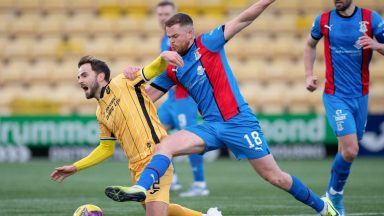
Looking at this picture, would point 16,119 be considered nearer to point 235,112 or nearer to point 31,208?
point 31,208

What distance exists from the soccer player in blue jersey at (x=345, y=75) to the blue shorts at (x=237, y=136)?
180 cm

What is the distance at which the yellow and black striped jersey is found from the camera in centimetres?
709

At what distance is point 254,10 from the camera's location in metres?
6.89

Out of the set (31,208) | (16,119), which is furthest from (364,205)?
(16,119)

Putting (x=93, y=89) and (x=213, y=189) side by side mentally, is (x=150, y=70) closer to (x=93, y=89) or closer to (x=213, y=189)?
(x=93, y=89)

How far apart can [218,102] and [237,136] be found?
368mm

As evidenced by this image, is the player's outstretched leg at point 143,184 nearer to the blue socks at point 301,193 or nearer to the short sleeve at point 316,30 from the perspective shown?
the blue socks at point 301,193

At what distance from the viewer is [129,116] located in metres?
7.09

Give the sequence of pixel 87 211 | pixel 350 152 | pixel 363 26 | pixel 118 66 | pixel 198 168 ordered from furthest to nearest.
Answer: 1. pixel 118 66
2. pixel 198 168
3. pixel 363 26
4. pixel 350 152
5. pixel 87 211

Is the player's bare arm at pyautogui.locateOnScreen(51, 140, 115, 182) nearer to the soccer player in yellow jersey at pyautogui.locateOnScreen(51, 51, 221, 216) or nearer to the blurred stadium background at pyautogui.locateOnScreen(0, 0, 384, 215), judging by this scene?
the soccer player in yellow jersey at pyautogui.locateOnScreen(51, 51, 221, 216)

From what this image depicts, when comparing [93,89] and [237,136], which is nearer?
[237,136]

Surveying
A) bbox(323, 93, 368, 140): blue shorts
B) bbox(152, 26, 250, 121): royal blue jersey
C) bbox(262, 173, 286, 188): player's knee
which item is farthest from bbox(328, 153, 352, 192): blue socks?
bbox(152, 26, 250, 121): royal blue jersey

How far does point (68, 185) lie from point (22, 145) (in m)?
6.01

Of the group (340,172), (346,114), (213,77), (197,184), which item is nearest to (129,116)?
(213,77)
